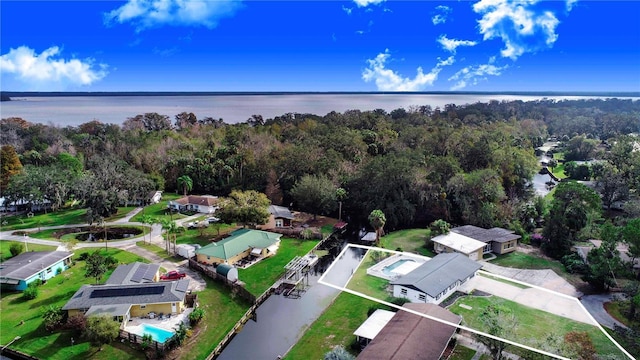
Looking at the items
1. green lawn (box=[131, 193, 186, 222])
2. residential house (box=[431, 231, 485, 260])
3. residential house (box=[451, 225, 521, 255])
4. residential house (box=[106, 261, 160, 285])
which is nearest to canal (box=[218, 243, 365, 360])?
residential house (box=[431, 231, 485, 260])

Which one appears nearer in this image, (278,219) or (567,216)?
(567,216)

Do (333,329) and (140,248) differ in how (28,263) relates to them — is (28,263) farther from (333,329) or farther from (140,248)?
(333,329)

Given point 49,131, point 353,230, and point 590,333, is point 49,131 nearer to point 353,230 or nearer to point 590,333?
point 353,230

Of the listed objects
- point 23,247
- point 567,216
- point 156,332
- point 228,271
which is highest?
point 567,216

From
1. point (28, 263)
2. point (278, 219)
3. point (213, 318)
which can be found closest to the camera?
point (213, 318)

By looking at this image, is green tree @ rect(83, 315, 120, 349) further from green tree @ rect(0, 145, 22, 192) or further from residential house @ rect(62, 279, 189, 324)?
green tree @ rect(0, 145, 22, 192)

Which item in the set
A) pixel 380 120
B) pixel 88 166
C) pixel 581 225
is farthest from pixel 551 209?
pixel 88 166

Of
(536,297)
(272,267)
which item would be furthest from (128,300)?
(536,297)
